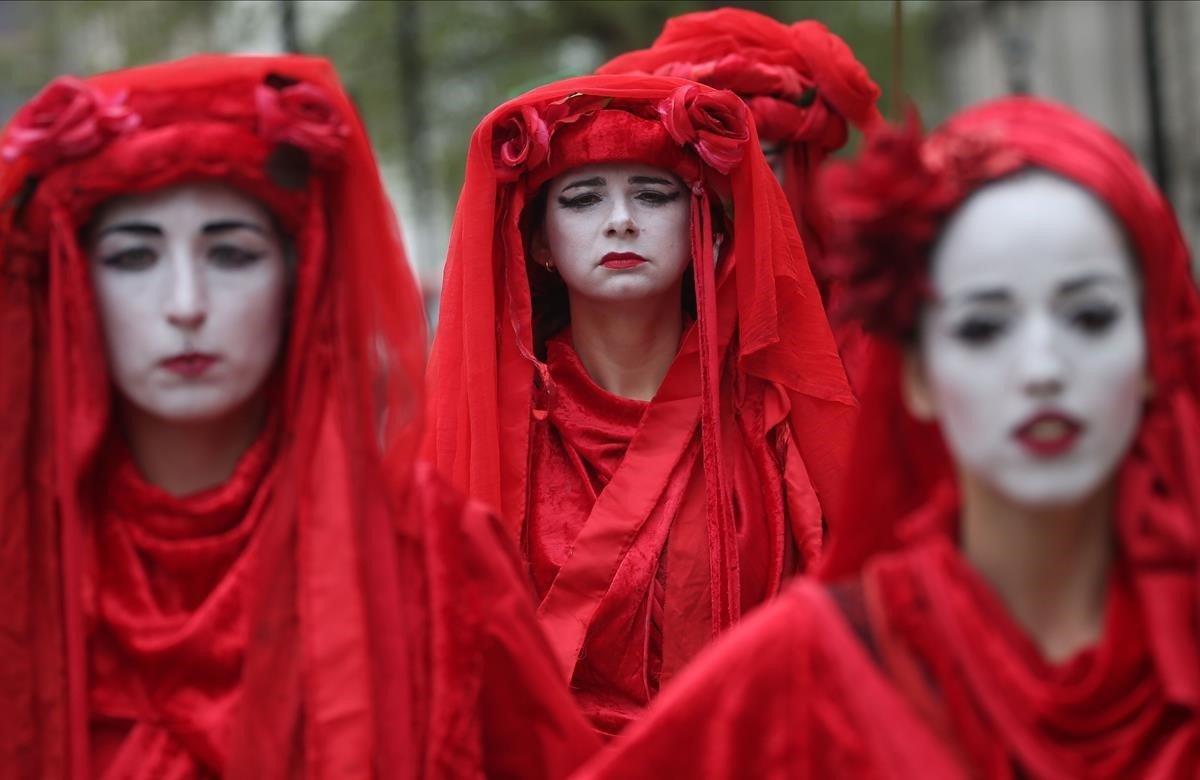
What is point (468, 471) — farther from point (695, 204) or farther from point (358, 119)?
point (358, 119)

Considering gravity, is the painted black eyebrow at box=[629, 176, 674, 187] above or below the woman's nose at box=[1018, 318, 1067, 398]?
above

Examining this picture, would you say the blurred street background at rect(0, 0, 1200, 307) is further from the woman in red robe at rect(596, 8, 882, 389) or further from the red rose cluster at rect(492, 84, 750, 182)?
the red rose cluster at rect(492, 84, 750, 182)

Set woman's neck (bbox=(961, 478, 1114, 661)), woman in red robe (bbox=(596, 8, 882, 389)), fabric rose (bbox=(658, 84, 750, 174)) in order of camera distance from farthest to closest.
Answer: woman in red robe (bbox=(596, 8, 882, 389)) < fabric rose (bbox=(658, 84, 750, 174)) < woman's neck (bbox=(961, 478, 1114, 661))

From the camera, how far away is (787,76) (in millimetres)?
4664

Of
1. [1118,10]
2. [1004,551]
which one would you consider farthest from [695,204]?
[1118,10]

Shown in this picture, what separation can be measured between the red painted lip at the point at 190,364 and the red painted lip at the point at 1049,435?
1244 millimetres

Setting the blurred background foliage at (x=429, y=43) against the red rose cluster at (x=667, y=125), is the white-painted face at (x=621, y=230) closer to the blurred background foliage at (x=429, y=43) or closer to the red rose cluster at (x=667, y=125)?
the red rose cluster at (x=667, y=125)

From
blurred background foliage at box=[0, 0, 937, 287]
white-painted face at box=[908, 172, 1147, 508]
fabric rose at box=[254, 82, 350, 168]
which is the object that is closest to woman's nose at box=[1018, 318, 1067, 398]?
white-painted face at box=[908, 172, 1147, 508]

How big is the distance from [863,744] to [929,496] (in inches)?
15.2

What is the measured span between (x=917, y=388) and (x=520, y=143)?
5.68ft

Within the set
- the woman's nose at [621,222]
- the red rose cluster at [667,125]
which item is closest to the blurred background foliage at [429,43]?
the red rose cluster at [667,125]

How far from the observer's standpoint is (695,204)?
3943 millimetres

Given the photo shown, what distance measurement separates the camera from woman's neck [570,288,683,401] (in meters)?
4.00

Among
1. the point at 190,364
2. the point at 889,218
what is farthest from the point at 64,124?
the point at 889,218
